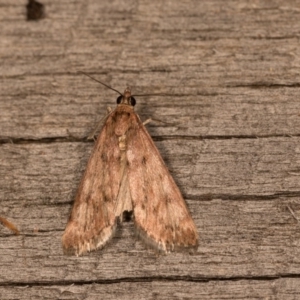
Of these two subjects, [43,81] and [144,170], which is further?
[43,81]

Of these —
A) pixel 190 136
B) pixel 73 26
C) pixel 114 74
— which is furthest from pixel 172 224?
pixel 73 26

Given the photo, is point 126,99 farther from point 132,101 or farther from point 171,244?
point 171,244

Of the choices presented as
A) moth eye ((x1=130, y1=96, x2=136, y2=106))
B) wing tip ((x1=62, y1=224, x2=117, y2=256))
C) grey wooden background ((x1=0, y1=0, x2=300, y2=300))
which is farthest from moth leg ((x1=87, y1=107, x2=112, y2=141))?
A: wing tip ((x1=62, y1=224, x2=117, y2=256))

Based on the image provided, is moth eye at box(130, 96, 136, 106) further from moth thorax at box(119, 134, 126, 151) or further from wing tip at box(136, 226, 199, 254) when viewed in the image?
wing tip at box(136, 226, 199, 254)

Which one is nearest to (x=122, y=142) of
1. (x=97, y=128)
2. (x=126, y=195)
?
(x=97, y=128)

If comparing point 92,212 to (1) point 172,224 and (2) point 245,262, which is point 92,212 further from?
(2) point 245,262

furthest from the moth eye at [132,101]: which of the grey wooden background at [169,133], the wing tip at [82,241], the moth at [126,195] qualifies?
the wing tip at [82,241]

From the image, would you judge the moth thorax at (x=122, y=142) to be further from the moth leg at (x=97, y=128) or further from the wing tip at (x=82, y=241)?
the wing tip at (x=82, y=241)

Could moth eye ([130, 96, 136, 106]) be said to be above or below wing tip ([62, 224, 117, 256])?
above
